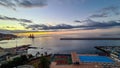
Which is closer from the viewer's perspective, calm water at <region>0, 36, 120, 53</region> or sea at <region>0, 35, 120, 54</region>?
sea at <region>0, 35, 120, 54</region>

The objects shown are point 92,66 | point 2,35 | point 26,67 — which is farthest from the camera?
point 2,35

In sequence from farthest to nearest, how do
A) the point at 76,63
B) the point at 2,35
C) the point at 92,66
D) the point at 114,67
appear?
the point at 2,35, the point at 76,63, the point at 92,66, the point at 114,67

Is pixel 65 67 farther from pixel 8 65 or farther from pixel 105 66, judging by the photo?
pixel 8 65

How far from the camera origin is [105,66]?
7.86m

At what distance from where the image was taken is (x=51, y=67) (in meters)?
8.25

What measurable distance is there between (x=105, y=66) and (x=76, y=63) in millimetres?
2069

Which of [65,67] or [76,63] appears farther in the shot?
[76,63]

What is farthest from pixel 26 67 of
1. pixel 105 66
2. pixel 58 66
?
pixel 105 66

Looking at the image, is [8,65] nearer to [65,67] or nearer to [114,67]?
[65,67]

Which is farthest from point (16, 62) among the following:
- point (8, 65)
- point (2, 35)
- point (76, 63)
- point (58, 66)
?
point (2, 35)

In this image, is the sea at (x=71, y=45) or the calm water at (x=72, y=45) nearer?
the sea at (x=71, y=45)

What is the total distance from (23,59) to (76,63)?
3.83 meters

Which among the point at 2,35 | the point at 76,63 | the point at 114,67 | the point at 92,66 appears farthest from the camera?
the point at 2,35

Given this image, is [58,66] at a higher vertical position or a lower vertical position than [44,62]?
lower
